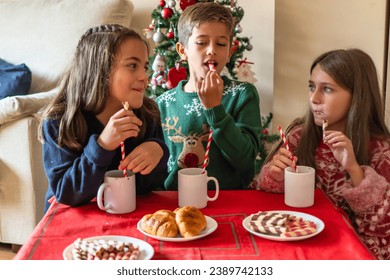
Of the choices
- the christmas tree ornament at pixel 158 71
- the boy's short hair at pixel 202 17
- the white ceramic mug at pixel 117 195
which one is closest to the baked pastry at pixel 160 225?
the white ceramic mug at pixel 117 195

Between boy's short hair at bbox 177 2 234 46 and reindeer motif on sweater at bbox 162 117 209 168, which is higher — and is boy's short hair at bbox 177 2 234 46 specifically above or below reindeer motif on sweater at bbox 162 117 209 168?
above

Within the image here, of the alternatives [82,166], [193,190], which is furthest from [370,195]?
[82,166]

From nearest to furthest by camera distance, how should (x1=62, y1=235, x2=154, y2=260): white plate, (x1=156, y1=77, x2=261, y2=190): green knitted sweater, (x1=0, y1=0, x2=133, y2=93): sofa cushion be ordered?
(x1=62, y1=235, x2=154, y2=260): white plate → (x1=156, y1=77, x2=261, y2=190): green knitted sweater → (x1=0, y1=0, x2=133, y2=93): sofa cushion

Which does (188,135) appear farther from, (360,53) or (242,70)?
(242,70)

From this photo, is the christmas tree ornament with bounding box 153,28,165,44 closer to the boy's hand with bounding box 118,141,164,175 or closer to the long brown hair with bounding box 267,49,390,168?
the long brown hair with bounding box 267,49,390,168

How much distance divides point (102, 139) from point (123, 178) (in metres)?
0.10

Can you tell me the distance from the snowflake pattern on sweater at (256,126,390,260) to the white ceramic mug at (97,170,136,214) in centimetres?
34

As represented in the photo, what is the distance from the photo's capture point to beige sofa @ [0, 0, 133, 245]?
87.4 inches

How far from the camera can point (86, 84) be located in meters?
1.28

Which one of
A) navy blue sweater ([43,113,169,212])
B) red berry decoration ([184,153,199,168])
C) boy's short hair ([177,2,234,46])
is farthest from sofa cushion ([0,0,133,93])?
navy blue sweater ([43,113,169,212])

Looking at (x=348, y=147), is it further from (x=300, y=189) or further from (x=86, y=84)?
(x=86, y=84)

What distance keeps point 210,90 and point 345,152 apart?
378 millimetres

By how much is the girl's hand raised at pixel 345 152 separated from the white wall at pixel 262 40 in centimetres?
178
